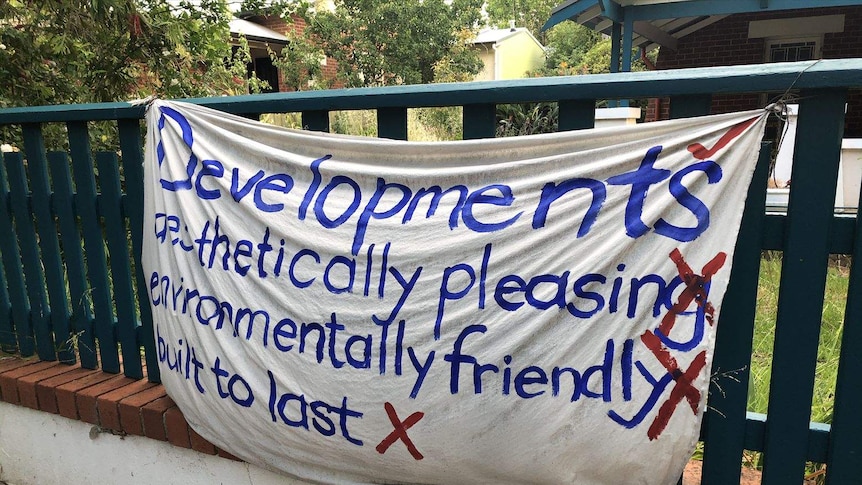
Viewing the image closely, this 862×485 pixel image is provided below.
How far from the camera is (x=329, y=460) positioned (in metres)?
1.90

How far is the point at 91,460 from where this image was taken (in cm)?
246

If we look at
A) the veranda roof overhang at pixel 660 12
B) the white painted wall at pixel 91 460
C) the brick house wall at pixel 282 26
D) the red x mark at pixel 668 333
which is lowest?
the white painted wall at pixel 91 460

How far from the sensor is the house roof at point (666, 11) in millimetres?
8164

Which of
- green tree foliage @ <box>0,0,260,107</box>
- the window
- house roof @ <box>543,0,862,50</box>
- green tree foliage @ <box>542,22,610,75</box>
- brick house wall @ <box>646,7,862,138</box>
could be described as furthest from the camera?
green tree foliage @ <box>542,22,610,75</box>

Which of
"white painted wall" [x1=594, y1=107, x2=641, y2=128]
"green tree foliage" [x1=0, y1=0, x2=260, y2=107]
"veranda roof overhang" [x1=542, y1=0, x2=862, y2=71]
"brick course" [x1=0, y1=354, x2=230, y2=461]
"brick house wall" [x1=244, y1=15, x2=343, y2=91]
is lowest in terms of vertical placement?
"brick course" [x1=0, y1=354, x2=230, y2=461]

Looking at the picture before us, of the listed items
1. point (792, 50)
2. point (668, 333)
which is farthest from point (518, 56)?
point (668, 333)

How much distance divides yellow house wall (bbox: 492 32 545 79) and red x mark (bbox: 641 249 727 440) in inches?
894

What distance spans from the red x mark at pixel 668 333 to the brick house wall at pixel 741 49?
7803 mm

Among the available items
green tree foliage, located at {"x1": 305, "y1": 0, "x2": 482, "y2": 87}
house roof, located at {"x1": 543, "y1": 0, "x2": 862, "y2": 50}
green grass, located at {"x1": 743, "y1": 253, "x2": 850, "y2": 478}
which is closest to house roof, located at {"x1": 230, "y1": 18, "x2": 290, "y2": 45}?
green tree foliage, located at {"x1": 305, "y1": 0, "x2": 482, "y2": 87}

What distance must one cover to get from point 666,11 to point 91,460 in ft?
28.7

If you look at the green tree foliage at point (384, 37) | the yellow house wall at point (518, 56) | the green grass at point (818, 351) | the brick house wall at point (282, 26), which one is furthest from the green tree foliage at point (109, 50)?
the yellow house wall at point (518, 56)

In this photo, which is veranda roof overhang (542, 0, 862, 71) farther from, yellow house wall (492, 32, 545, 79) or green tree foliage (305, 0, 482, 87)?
yellow house wall (492, 32, 545, 79)

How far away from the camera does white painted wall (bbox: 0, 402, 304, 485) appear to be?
2.20 metres

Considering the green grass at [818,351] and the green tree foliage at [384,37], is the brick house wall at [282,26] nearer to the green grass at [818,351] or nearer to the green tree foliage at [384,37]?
the green tree foliage at [384,37]
